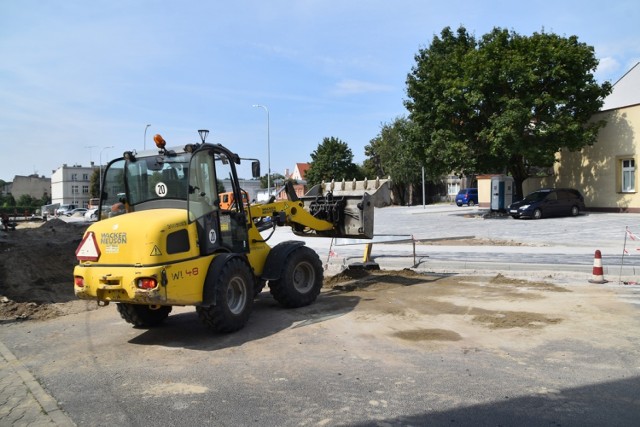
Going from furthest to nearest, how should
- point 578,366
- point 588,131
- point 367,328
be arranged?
point 588,131 → point 367,328 → point 578,366

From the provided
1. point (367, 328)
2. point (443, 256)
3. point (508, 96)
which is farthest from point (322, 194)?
point (508, 96)

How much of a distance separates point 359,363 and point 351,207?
4.69 metres

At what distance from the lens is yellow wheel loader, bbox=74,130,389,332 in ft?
21.3

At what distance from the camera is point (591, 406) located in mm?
4555

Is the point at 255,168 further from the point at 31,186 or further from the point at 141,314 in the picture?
the point at 31,186

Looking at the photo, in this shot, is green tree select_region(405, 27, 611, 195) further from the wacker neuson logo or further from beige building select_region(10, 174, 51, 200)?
beige building select_region(10, 174, 51, 200)

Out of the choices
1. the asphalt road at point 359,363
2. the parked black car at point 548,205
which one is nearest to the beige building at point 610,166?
the parked black car at point 548,205

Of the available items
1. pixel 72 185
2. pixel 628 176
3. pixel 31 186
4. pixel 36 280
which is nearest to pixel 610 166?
pixel 628 176

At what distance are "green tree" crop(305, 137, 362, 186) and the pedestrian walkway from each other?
70.9 metres

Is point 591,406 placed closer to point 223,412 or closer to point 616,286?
point 223,412

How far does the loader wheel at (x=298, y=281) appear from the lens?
8609 mm

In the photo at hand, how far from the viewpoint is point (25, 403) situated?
5086 mm

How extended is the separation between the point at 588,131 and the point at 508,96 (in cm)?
482

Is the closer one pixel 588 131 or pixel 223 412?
pixel 223 412
